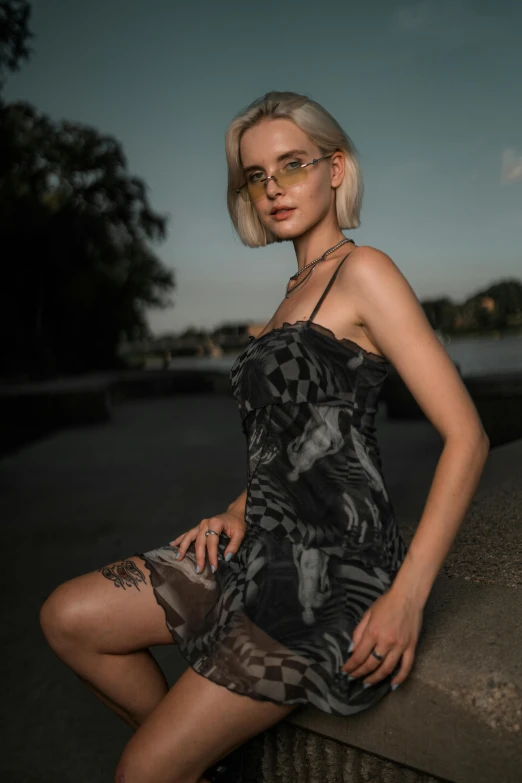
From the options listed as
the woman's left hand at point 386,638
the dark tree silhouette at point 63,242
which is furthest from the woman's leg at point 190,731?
the dark tree silhouette at point 63,242

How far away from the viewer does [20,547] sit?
492 centimetres

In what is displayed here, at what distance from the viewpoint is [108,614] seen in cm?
174

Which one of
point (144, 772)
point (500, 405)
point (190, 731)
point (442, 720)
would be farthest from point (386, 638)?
point (500, 405)

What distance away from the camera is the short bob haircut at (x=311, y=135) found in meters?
1.95

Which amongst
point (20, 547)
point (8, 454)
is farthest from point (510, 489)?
point (8, 454)

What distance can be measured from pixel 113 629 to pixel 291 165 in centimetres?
129

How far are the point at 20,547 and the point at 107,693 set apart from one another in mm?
3346

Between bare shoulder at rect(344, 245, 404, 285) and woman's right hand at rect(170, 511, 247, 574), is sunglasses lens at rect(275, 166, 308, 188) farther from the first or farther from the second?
woman's right hand at rect(170, 511, 247, 574)

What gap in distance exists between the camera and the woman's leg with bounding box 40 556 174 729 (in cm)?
175

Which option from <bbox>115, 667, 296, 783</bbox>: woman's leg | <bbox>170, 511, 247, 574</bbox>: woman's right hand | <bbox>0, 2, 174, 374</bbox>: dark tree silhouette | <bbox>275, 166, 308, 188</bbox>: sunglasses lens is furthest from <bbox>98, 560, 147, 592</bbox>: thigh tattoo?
<bbox>0, 2, 174, 374</bbox>: dark tree silhouette

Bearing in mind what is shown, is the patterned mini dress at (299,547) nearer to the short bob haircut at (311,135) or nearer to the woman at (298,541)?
the woman at (298,541)

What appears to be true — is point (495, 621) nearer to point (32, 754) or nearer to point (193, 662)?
point (193, 662)

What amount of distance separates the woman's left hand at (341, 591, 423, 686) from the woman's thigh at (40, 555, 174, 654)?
1.76 feet

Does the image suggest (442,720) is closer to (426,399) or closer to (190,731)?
(190,731)
